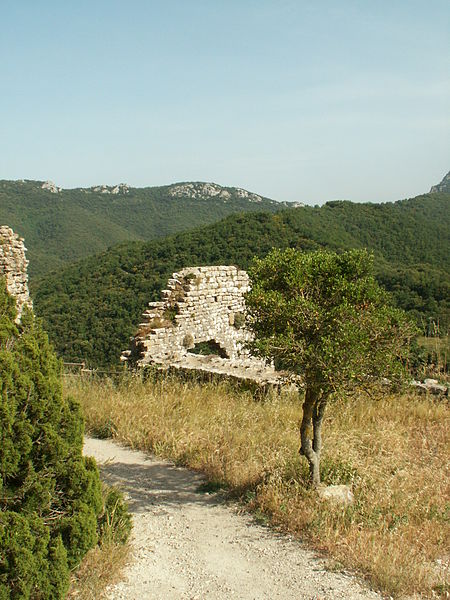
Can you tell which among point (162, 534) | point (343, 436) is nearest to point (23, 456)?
point (162, 534)

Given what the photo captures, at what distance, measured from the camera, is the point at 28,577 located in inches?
107

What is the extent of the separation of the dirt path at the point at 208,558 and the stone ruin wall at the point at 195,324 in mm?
4073

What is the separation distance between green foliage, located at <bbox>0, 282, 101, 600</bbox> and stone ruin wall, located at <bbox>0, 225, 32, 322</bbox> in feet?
20.4

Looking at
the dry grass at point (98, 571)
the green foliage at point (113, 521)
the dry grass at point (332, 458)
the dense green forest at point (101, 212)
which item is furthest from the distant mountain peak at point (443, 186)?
the dry grass at point (98, 571)

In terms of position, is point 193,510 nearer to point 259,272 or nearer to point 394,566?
point 394,566

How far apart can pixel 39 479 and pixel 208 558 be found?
1.32m

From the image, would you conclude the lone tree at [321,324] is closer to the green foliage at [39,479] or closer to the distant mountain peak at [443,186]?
the green foliage at [39,479]

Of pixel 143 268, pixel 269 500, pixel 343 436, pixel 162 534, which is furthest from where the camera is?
pixel 143 268

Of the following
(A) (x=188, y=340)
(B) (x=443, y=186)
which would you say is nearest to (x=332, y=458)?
(A) (x=188, y=340)

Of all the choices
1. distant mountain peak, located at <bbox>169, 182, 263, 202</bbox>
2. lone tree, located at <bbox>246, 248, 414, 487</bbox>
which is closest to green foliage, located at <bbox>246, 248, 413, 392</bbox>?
lone tree, located at <bbox>246, 248, 414, 487</bbox>

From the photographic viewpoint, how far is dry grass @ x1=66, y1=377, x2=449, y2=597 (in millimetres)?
3531

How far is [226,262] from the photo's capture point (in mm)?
24078

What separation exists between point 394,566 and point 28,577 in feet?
7.01

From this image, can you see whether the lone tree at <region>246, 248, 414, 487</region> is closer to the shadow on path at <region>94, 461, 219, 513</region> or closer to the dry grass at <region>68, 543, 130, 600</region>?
the shadow on path at <region>94, 461, 219, 513</region>
